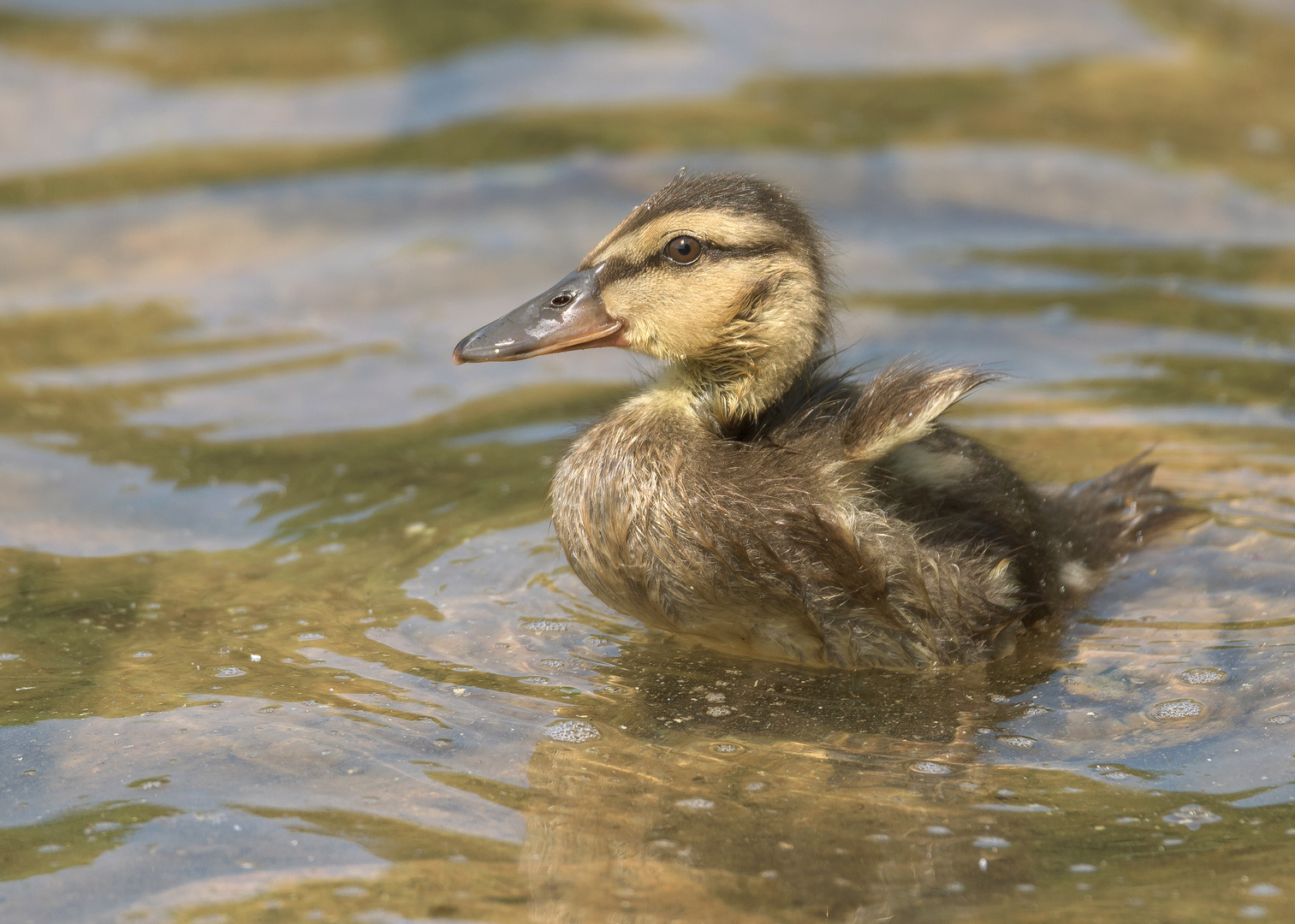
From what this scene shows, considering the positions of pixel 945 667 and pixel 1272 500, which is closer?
pixel 945 667

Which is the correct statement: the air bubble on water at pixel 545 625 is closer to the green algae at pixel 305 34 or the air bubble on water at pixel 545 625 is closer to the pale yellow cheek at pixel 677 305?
the pale yellow cheek at pixel 677 305

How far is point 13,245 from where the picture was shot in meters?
8.21

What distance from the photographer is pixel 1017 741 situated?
4.05m

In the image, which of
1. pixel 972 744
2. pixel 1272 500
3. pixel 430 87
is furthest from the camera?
pixel 430 87

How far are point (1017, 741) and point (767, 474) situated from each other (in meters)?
1.00

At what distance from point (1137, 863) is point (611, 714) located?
4.74ft

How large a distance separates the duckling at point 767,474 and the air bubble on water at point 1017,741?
0.45m

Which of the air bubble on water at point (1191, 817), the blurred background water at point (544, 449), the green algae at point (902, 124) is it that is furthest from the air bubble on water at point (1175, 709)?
the green algae at point (902, 124)

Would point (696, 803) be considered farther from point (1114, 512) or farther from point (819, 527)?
point (1114, 512)

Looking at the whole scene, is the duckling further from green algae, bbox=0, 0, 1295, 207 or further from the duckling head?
green algae, bbox=0, 0, 1295, 207

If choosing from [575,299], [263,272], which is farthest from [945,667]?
[263,272]

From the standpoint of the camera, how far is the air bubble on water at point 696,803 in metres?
3.71

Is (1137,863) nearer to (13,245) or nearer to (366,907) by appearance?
(366,907)

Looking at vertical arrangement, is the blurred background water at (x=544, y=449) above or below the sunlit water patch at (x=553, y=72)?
below
